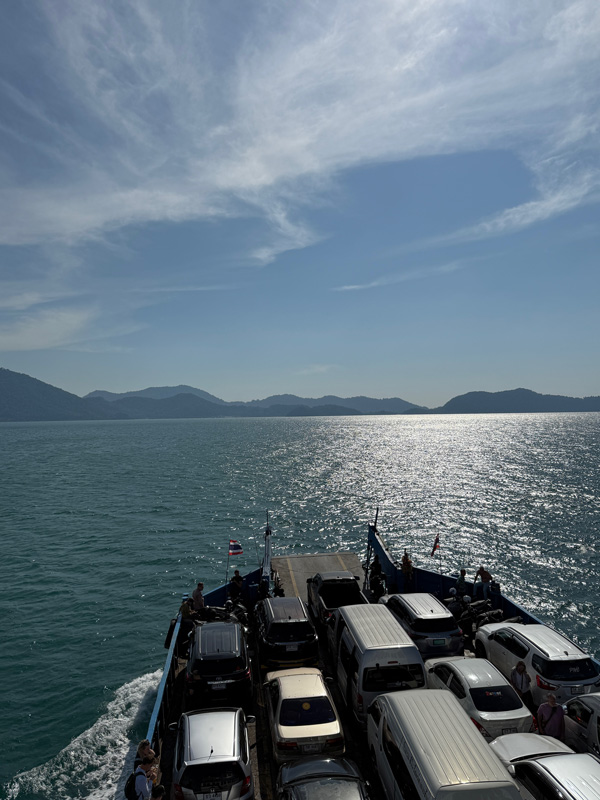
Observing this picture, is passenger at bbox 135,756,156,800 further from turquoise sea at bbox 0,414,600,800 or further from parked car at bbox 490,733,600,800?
turquoise sea at bbox 0,414,600,800

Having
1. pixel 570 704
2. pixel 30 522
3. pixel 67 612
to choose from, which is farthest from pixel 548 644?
pixel 30 522

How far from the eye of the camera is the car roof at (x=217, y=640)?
11.1 metres

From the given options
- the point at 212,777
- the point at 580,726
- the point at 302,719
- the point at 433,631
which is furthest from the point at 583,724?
the point at 212,777

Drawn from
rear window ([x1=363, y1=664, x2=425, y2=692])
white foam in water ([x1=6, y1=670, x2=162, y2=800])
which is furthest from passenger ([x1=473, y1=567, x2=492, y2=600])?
white foam in water ([x1=6, y1=670, x2=162, y2=800])

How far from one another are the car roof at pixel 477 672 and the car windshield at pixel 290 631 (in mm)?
3456

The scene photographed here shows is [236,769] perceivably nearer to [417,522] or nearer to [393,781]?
[393,781]

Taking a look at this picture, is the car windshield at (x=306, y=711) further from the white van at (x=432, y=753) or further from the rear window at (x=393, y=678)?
the rear window at (x=393, y=678)

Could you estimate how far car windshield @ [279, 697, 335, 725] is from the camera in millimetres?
9047

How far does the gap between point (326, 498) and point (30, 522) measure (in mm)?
32530

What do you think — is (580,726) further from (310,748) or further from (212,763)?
(212,763)

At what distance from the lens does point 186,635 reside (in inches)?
564

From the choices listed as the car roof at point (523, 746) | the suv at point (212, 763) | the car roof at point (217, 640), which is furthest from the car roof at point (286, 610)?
the car roof at point (523, 746)

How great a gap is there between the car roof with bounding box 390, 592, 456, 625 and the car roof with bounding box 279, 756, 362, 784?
A: 18.9 ft

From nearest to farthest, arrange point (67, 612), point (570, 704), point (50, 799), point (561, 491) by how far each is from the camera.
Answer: point (570, 704) → point (50, 799) → point (67, 612) → point (561, 491)
